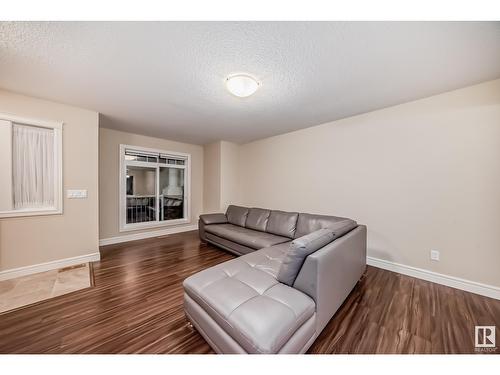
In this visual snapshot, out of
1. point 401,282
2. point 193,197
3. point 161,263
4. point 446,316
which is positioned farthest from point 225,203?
point 446,316

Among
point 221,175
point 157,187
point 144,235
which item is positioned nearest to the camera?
point 144,235

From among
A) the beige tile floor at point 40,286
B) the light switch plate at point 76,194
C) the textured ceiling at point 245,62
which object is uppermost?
the textured ceiling at point 245,62

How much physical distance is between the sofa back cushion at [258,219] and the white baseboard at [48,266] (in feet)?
8.62

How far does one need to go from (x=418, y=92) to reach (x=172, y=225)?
17.5 ft

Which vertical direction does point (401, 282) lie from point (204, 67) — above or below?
below

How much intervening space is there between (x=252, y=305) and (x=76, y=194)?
129 inches

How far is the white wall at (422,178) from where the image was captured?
2090 millimetres

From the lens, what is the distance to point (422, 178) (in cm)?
246

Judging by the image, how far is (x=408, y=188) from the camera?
2561 millimetres

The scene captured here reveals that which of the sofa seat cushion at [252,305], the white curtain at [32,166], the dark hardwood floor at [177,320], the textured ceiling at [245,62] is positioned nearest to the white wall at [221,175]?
the textured ceiling at [245,62]

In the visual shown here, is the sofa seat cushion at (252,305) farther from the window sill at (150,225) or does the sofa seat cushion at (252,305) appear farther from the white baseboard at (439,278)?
the window sill at (150,225)

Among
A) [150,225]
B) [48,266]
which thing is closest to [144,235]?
[150,225]

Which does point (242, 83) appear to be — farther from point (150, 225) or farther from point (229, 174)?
point (150, 225)
